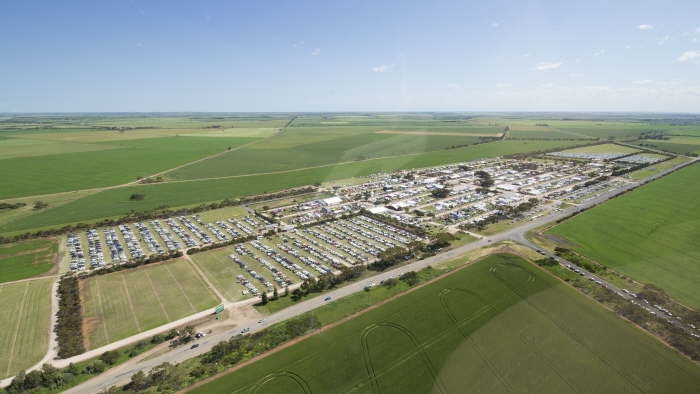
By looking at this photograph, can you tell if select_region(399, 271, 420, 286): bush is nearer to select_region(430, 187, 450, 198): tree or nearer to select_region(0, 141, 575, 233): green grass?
select_region(430, 187, 450, 198): tree

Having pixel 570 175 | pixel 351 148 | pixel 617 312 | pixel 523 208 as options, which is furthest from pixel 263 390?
pixel 351 148

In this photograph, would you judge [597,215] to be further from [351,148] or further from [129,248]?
[351,148]

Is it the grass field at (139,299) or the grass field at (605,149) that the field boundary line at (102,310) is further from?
the grass field at (605,149)

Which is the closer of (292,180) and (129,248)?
(129,248)

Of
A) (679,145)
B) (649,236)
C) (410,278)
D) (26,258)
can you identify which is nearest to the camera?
(410,278)

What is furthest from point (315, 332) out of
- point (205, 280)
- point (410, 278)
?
point (205, 280)

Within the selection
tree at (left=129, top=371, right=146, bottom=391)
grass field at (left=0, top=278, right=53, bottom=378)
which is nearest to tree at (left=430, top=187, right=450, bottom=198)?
tree at (left=129, top=371, right=146, bottom=391)

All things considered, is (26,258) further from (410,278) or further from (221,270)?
(410,278)
